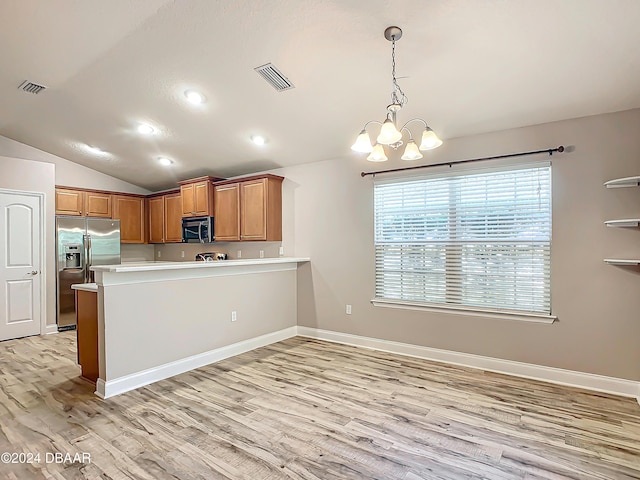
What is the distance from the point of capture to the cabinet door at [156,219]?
22.6 feet

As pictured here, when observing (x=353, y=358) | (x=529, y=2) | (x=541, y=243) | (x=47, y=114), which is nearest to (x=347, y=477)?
(x=353, y=358)

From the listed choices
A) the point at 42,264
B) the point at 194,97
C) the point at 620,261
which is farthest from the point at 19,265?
the point at 620,261

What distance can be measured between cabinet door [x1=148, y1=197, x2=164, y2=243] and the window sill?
4478 millimetres

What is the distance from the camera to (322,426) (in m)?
2.65

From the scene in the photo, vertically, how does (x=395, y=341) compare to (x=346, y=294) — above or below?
below

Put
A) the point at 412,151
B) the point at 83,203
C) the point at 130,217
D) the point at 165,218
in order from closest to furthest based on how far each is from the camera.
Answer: the point at 412,151
the point at 83,203
the point at 165,218
the point at 130,217

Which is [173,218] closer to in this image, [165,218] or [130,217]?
[165,218]

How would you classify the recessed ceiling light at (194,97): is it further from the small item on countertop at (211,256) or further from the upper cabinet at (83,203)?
the upper cabinet at (83,203)

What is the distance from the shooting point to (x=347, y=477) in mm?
2078

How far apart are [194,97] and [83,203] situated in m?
3.70

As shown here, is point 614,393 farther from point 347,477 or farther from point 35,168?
point 35,168

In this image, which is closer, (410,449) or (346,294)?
(410,449)

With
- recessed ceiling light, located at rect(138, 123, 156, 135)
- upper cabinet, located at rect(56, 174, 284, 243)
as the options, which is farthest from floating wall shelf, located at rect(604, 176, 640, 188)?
recessed ceiling light, located at rect(138, 123, 156, 135)

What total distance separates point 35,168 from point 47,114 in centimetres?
119
